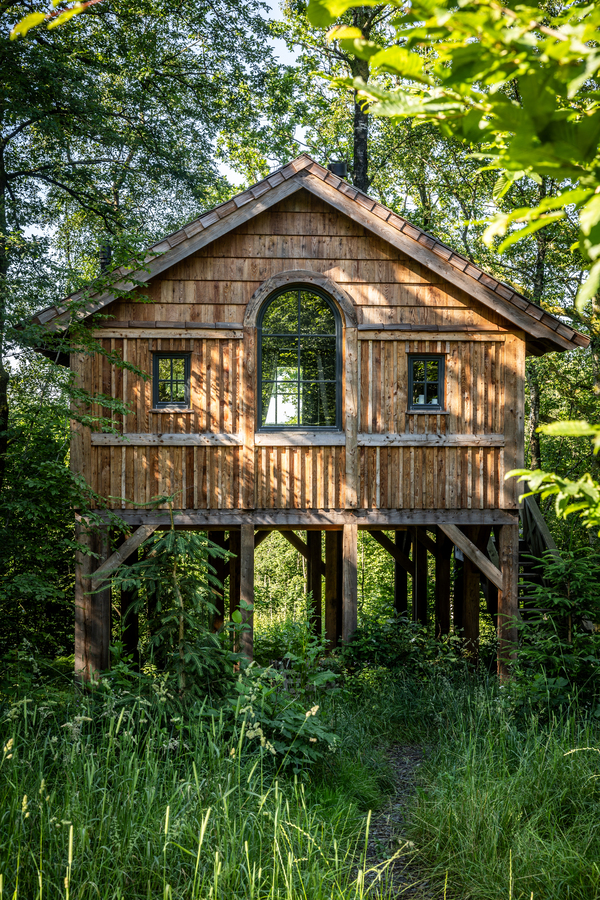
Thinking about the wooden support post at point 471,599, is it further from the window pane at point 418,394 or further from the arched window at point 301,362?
the arched window at point 301,362

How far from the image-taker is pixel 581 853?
3.94 metres

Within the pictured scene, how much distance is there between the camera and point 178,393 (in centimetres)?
859

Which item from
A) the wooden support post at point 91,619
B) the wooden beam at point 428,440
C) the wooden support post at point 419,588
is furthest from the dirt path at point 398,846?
the wooden support post at point 419,588

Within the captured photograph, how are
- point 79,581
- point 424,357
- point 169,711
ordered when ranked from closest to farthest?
point 169,711 < point 79,581 < point 424,357

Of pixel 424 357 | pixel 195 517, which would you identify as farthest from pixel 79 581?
pixel 424 357

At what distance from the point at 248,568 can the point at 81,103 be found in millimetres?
7803

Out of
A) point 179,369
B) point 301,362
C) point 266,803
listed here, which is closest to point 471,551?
point 301,362

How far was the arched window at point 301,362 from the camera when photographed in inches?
337

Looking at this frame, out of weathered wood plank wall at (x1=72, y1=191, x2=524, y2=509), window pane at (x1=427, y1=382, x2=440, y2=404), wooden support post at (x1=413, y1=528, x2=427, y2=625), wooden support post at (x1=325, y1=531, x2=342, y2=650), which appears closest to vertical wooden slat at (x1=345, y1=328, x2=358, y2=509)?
weathered wood plank wall at (x1=72, y1=191, x2=524, y2=509)

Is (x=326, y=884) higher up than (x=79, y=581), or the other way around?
(x=79, y=581)

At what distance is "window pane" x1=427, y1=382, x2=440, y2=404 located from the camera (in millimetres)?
8801

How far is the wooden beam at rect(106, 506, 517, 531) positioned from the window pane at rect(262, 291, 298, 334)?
2371 millimetres

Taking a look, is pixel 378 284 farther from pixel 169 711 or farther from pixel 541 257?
pixel 541 257

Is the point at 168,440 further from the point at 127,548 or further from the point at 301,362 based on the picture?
the point at 301,362
